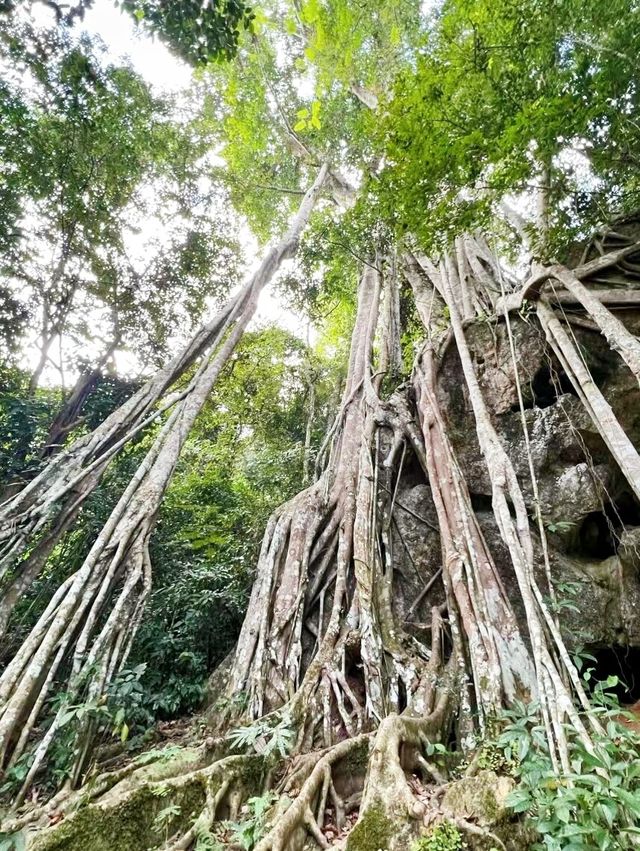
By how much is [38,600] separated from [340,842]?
3202 millimetres

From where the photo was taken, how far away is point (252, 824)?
194 cm

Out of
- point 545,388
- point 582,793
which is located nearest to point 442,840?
point 582,793

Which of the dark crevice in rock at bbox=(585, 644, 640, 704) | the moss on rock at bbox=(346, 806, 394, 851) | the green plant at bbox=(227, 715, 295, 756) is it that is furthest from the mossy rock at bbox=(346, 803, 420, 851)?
the dark crevice in rock at bbox=(585, 644, 640, 704)

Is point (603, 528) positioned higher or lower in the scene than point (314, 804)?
higher

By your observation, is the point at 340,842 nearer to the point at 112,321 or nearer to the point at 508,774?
the point at 508,774

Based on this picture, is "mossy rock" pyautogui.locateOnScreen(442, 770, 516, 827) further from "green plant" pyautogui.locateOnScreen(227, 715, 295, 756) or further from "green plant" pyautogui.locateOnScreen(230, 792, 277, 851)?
"green plant" pyautogui.locateOnScreen(227, 715, 295, 756)

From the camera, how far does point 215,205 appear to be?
646 cm

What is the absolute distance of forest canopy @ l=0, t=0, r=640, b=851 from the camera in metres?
2.11

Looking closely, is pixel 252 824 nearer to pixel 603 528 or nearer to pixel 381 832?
pixel 381 832

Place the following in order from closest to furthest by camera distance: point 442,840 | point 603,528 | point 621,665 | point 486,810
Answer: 1. point 442,840
2. point 486,810
3. point 621,665
4. point 603,528

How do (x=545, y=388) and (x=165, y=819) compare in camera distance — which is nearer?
(x=165, y=819)

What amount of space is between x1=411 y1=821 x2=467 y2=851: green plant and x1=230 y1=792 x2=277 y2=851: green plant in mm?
703

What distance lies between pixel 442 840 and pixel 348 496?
9.43 feet

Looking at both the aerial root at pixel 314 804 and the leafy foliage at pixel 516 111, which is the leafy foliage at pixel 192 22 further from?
the aerial root at pixel 314 804
